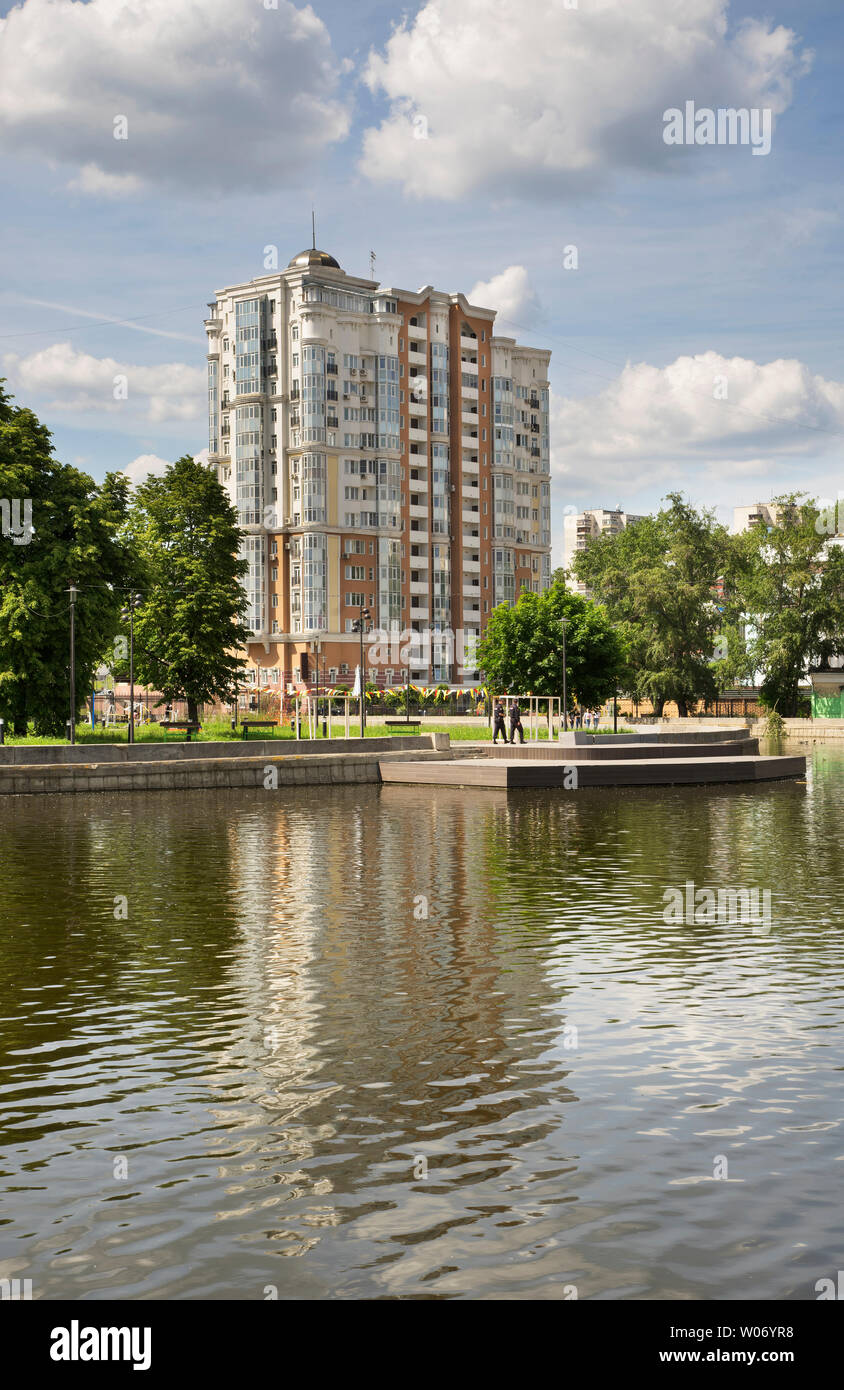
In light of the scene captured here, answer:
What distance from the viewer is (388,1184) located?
749 centimetres

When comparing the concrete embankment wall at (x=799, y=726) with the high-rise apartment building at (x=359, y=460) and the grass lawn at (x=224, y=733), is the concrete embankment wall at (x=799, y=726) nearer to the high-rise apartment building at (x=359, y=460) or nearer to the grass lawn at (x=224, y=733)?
the grass lawn at (x=224, y=733)

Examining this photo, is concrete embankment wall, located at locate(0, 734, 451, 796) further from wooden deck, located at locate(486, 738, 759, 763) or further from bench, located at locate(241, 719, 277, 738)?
bench, located at locate(241, 719, 277, 738)

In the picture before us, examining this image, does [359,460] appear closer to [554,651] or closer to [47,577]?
[554,651]

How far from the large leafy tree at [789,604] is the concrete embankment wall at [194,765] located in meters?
51.8

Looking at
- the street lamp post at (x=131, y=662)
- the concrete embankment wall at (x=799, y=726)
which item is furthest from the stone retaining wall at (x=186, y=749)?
the concrete embankment wall at (x=799, y=726)

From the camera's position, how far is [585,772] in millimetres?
39812

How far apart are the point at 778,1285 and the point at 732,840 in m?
19.6

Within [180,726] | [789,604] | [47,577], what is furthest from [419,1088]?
[789,604]

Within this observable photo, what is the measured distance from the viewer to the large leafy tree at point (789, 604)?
92.2 meters

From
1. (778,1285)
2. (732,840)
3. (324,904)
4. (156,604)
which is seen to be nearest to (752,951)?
(324,904)

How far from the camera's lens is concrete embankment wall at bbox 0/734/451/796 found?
40656 millimetres

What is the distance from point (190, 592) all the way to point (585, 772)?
28612 mm

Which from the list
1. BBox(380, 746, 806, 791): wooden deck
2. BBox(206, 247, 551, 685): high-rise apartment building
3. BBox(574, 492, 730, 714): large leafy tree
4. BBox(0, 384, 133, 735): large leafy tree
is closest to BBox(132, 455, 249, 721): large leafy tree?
BBox(0, 384, 133, 735): large leafy tree

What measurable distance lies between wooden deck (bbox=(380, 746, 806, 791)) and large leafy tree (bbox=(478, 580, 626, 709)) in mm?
19997
